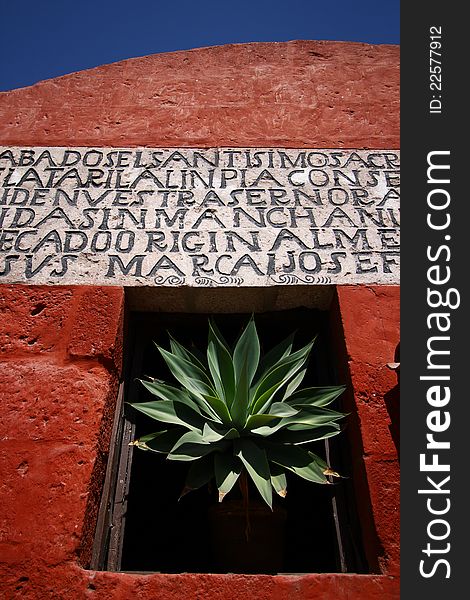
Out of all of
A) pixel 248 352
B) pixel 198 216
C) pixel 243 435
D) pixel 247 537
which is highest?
pixel 198 216

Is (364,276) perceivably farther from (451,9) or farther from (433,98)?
(451,9)

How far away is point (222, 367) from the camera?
238cm

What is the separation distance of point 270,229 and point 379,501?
139 cm

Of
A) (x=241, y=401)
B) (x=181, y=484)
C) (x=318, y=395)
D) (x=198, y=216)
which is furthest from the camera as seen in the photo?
(x=181, y=484)

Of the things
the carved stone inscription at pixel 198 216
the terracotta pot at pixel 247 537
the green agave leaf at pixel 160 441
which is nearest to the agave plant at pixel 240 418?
the green agave leaf at pixel 160 441

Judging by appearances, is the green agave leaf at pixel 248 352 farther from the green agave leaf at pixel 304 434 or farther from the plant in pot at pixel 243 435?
the green agave leaf at pixel 304 434

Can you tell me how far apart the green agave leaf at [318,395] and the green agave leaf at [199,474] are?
0.41 m

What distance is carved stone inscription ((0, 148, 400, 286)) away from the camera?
2.73 metres

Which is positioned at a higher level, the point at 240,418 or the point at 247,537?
the point at 240,418

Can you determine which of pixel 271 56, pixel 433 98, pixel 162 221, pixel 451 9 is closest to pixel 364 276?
pixel 433 98

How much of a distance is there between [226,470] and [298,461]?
28 centimetres

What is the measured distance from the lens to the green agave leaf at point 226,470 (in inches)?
80.3

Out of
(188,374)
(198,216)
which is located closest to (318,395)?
(188,374)

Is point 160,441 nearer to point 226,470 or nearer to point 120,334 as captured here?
point 226,470
